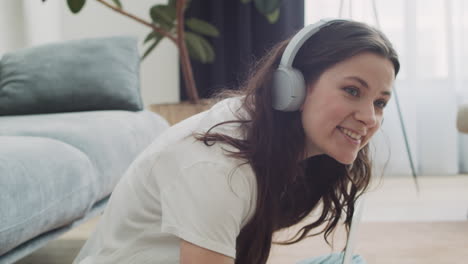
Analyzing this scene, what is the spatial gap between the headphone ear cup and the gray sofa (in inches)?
21.8

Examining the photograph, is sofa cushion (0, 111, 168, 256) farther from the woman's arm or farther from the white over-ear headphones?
the white over-ear headphones

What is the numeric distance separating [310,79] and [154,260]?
0.40 metres

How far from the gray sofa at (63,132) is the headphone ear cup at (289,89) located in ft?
1.82

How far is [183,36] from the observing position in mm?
2672

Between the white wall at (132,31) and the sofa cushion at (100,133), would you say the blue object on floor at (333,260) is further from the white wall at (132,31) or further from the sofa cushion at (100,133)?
the white wall at (132,31)

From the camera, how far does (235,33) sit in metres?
3.28

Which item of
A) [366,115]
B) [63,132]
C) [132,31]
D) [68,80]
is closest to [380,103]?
[366,115]

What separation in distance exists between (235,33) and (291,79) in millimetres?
2455

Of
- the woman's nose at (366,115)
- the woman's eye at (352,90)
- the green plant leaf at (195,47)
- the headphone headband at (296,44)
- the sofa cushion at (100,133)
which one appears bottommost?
the sofa cushion at (100,133)

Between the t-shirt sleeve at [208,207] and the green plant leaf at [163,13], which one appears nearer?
the t-shirt sleeve at [208,207]

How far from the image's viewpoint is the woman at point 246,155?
83 cm

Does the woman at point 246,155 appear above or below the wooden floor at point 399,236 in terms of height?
above

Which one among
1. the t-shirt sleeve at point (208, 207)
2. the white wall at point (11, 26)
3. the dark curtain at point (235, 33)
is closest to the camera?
the t-shirt sleeve at point (208, 207)

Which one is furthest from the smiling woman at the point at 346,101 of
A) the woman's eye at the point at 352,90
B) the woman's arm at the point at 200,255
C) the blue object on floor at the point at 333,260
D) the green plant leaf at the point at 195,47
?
the green plant leaf at the point at 195,47
